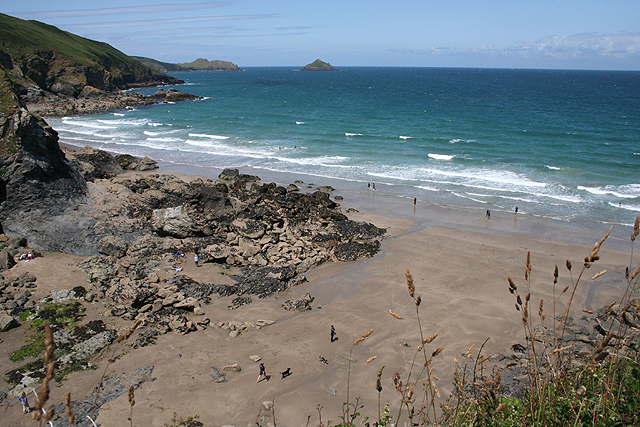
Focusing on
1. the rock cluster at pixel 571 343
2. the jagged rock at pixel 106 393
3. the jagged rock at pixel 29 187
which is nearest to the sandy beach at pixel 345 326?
the jagged rock at pixel 106 393

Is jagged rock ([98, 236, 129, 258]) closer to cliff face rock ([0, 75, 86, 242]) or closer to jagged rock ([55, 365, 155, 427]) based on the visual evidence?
cliff face rock ([0, 75, 86, 242])

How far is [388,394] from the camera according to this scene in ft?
38.8

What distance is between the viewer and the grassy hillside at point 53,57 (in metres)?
80.4

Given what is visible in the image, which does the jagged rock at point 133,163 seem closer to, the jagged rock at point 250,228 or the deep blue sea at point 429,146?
the deep blue sea at point 429,146

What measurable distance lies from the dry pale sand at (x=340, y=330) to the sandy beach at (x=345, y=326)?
1.7 inches

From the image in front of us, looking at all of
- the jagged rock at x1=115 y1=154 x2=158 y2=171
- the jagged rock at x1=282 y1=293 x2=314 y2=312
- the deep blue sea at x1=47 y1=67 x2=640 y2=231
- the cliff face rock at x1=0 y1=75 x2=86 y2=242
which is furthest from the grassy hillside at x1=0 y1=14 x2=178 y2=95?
the jagged rock at x1=282 y1=293 x2=314 y2=312

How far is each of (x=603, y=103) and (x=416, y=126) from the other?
52.7m

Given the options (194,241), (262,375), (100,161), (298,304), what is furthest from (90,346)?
(100,161)

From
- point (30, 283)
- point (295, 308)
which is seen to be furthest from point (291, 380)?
point (30, 283)

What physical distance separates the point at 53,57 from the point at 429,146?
84846 millimetres

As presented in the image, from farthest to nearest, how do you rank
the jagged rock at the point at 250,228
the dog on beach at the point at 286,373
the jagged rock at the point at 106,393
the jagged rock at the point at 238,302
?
the jagged rock at the point at 250,228, the jagged rock at the point at 238,302, the dog on beach at the point at 286,373, the jagged rock at the point at 106,393

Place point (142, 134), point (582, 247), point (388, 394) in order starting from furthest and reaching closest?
point (142, 134)
point (582, 247)
point (388, 394)

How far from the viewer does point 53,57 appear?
8731 centimetres

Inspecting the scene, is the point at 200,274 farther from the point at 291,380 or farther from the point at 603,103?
the point at 603,103
